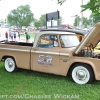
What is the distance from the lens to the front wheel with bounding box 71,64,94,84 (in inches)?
217

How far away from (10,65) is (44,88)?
7.91 ft

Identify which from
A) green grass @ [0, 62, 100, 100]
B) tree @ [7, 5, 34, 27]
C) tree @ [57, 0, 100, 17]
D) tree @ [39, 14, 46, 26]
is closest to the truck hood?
green grass @ [0, 62, 100, 100]

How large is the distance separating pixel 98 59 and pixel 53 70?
147cm

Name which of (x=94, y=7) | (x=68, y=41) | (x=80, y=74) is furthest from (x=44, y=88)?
(x=94, y=7)

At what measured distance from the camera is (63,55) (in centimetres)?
579

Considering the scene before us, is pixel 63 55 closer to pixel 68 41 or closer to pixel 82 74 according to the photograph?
pixel 68 41

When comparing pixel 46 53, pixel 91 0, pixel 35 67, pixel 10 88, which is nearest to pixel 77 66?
pixel 46 53

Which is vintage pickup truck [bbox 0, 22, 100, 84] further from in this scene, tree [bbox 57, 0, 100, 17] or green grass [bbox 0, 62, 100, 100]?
tree [bbox 57, 0, 100, 17]

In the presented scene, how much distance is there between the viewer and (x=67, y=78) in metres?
6.26

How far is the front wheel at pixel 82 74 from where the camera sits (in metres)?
5.51

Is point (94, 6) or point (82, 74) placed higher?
point (94, 6)

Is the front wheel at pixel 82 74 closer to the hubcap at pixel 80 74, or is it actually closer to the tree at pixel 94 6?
the hubcap at pixel 80 74

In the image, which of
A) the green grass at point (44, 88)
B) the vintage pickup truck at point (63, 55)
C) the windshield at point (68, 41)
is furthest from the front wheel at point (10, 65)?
the windshield at point (68, 41)

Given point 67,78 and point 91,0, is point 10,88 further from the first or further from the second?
point 91,0
